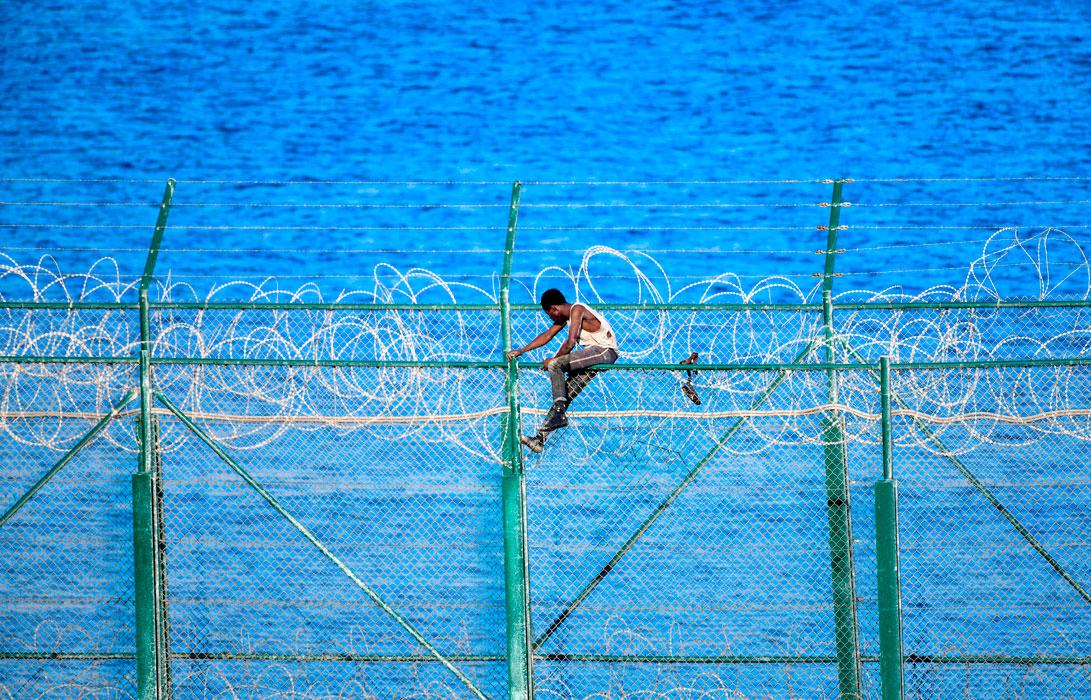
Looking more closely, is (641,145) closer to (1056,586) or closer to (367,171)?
(367,171)

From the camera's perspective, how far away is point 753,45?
44.2 feet

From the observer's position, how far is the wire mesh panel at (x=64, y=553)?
9352mm

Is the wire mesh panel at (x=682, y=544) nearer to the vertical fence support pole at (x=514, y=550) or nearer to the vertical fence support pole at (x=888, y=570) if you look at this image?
the vertical fence support pole at (x=514, y=550)

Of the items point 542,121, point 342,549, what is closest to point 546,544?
point 342,549

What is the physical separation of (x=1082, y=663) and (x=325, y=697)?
458 centimetres

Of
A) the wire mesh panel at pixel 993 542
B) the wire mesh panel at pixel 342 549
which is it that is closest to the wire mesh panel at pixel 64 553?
the wire mesh panel at pixel 342 549

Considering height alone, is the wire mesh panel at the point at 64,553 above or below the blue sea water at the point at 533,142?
below

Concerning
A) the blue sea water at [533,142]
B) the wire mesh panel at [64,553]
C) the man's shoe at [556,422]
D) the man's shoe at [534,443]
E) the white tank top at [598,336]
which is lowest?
the wire mesh panel at [64,553]

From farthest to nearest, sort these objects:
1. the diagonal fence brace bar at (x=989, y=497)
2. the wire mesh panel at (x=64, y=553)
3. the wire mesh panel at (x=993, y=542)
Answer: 1. the wire mesh panel at (x=993, y=542)
2. the wire mesh panel at (x=64, y=553)
3. the diagonal fence brace bar at (x=989, y=497)

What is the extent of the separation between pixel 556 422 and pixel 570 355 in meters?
0.40

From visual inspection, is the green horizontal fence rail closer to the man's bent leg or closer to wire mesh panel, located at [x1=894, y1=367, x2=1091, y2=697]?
the man's bent leg

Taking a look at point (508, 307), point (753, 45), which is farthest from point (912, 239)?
point (508, 307)

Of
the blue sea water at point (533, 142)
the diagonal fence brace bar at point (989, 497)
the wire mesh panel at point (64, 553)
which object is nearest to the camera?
the diagonal fence brace bar at point (989, 497)

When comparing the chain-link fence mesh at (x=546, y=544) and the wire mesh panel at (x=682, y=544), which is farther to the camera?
the wire mesh panel at (x=682, y=544)
